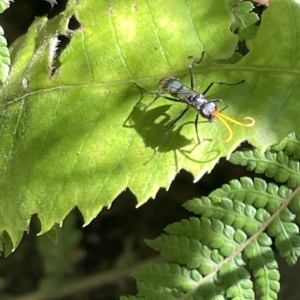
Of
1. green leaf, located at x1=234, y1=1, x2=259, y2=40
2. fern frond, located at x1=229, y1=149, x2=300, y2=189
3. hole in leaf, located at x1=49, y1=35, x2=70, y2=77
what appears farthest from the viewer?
fern frond, located at x1=229, y1=149, x2=300, y2=189

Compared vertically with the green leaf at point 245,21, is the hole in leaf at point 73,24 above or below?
above

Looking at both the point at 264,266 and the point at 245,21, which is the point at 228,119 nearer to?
the point at 245,21

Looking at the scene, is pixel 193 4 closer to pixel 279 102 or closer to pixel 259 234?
pixel 279 102

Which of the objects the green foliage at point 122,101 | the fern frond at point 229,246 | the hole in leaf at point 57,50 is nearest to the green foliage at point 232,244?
the fern frond at point 229,246

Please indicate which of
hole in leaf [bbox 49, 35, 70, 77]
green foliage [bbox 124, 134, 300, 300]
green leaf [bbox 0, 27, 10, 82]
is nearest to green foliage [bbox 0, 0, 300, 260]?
hole in leaf [bbox 49, 35, 70, 77]

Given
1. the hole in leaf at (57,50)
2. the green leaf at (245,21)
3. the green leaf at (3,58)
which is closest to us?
the green leaf at (3,58)

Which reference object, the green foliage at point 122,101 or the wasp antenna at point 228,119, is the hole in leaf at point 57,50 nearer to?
the green foliage at point 122,101

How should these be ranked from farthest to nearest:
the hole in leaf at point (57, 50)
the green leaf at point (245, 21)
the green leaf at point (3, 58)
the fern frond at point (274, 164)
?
the fern frond at point (274, 164) < the green leaf at point (245, 21) < the hole in leaf at point (57, 50) < the green leaf at point (3, 58)

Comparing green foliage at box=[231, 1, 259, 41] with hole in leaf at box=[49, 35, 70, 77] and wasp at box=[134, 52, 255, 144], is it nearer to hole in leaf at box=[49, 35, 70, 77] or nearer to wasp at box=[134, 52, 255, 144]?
wasp at box=[134, 52, 255, 144]

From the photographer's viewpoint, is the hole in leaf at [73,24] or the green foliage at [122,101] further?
the hole in leaf at [73,24]
